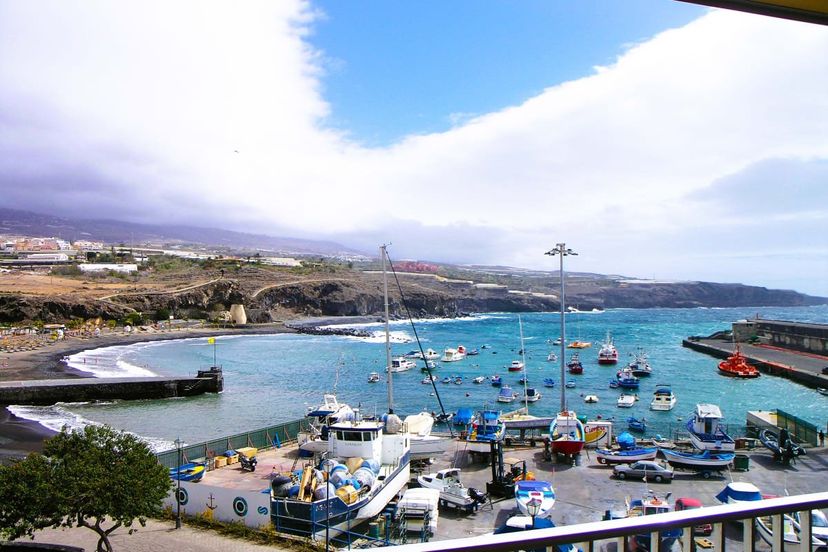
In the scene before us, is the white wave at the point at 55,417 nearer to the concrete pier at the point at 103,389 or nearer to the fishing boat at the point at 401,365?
the concrete pier at the point at 103,389

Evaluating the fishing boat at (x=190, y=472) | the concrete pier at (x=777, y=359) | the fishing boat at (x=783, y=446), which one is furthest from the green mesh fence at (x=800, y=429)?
the concrete pier at (x=777, y=359)

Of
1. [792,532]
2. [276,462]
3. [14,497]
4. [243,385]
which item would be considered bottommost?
[243,385]

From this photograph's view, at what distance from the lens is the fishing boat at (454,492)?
1100 cm

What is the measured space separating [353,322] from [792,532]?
89991 mm

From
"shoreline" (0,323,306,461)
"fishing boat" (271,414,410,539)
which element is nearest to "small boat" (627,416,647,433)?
"fishing boat" (271,414,410,539)

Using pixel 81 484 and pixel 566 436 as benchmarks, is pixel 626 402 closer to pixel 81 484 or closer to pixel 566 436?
pixel 566 436

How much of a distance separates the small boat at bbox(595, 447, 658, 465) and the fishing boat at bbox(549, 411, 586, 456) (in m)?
0.58

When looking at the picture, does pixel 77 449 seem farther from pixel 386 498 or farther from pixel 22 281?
pixel 22 281

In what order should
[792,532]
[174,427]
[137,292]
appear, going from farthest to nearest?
[137,292] → [174,427] → [792,532]

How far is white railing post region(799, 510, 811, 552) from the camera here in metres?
1.78

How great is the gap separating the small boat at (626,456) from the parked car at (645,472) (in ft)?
2.21

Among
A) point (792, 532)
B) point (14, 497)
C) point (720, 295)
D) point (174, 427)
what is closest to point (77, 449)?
point (14, 497)

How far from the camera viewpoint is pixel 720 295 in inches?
6373

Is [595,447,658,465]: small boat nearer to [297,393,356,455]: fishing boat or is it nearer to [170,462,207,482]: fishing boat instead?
[297,393,356,455]: fishing boat
